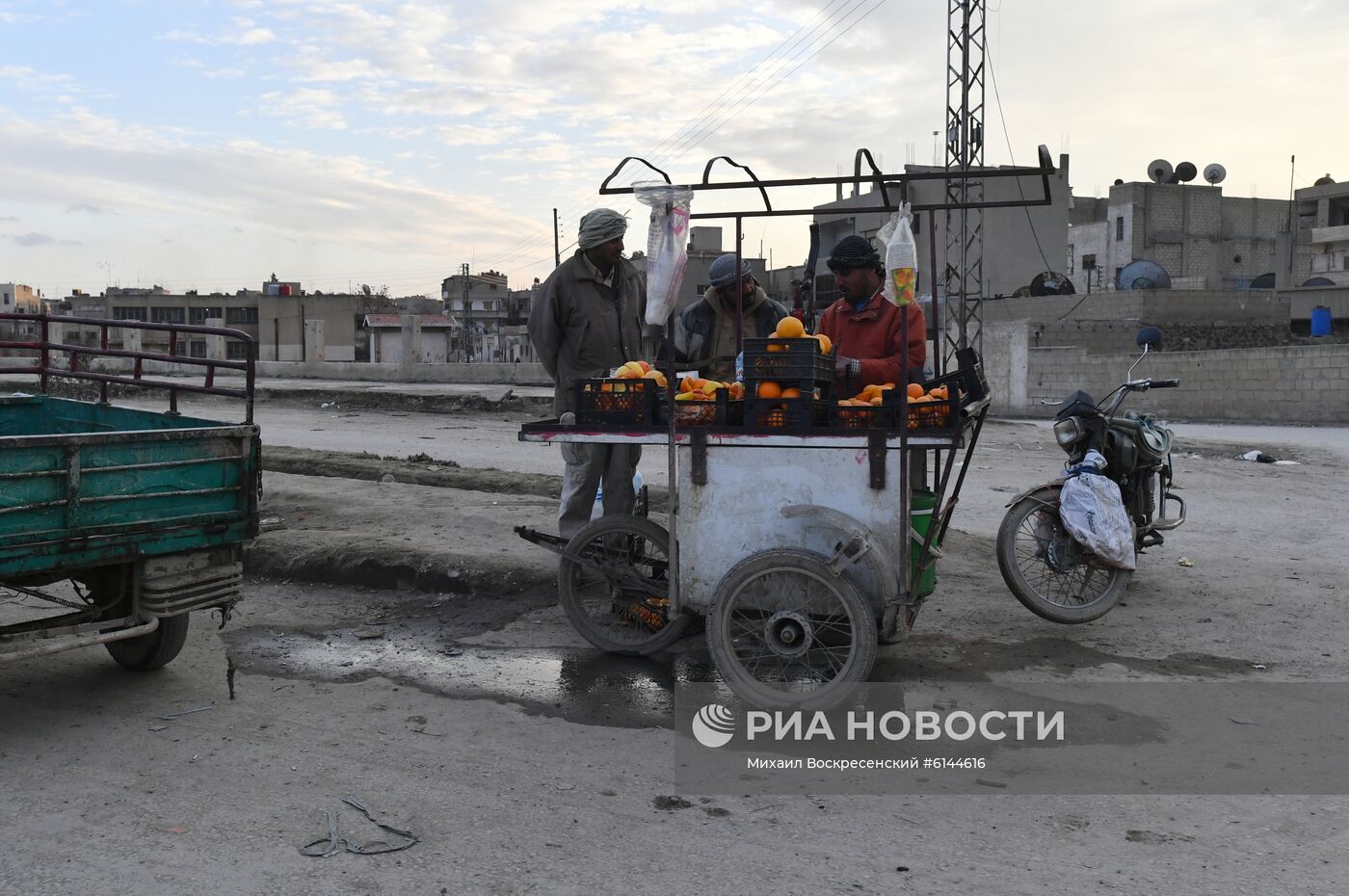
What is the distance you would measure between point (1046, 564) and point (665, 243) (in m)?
2.73

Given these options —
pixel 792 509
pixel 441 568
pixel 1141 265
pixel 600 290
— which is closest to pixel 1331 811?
pixel 792 509

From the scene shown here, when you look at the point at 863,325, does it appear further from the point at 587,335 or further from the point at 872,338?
the point at 587,335

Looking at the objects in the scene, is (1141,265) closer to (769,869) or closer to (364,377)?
(364,377)

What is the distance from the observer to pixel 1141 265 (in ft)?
139

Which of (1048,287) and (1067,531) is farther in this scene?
(1048,287)

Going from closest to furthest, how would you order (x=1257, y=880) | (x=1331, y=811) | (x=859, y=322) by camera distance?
1. (x=1257, y=880)
2. (x=1331, y=811)
3. (x=859, y=322)

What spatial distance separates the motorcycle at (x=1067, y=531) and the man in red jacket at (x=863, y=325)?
116cm

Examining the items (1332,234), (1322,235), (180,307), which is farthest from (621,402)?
(180,307)

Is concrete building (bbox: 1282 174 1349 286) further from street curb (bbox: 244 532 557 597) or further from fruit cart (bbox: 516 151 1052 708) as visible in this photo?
Result: fruit cart (bbox: 516 151 1052 708)

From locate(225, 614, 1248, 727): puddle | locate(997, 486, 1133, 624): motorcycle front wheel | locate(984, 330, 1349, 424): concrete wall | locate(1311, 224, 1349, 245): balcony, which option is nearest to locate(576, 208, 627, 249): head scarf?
locate(225, 614, 1248, 727): puddle

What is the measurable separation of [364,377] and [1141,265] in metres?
28.4

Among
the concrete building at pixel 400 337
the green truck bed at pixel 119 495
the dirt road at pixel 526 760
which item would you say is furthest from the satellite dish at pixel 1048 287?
the green truck bed at pixel 119 495

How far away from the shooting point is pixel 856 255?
5.49m

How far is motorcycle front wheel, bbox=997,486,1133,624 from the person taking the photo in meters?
5.77
